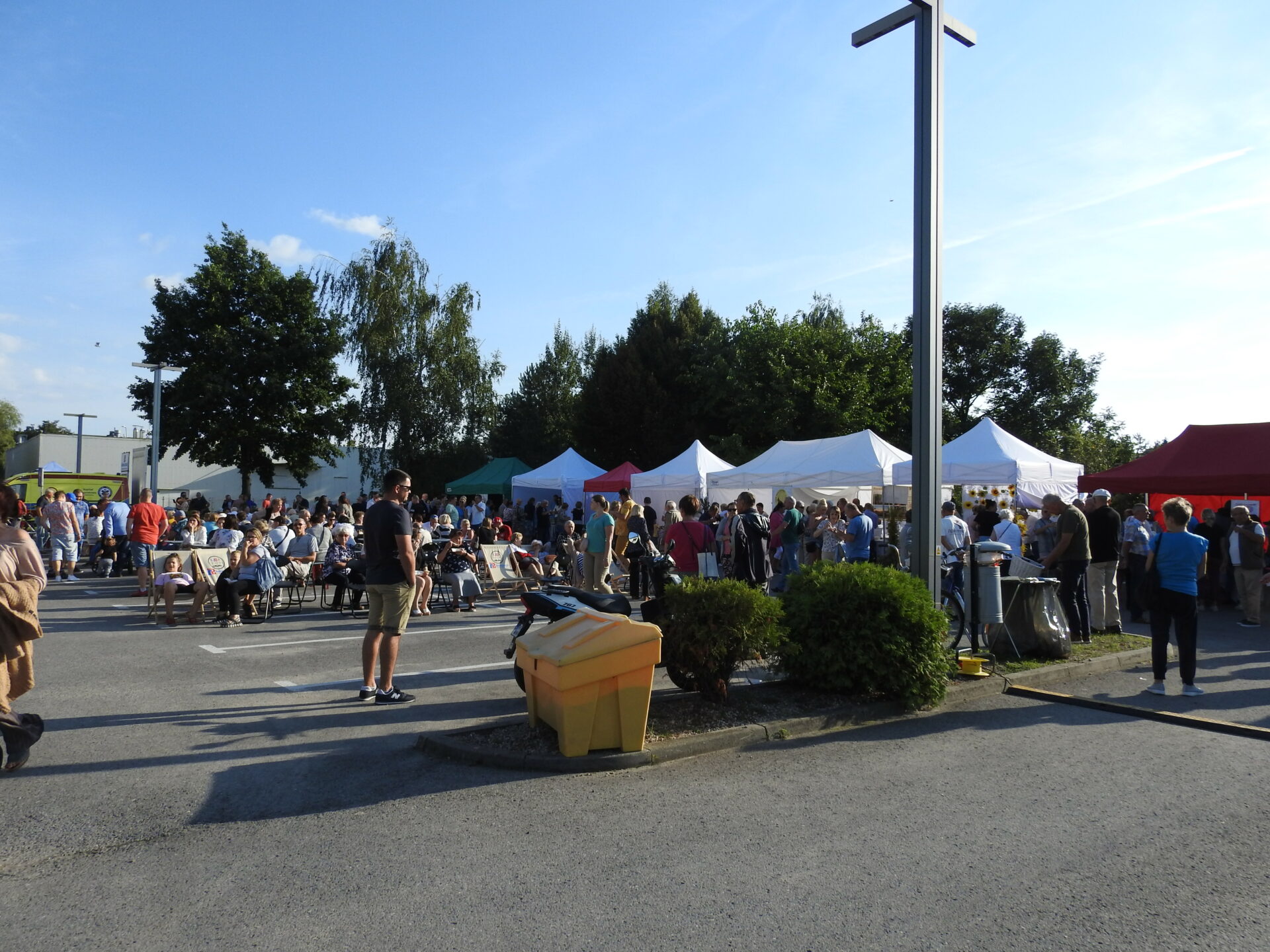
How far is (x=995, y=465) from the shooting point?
18.1 metres

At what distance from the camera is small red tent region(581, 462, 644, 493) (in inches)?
1019

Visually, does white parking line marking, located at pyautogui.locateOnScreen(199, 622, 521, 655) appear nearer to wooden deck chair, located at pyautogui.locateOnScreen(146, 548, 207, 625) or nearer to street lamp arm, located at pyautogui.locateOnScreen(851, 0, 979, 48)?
wooden deck chair, located at pyautogui.locateOnScreen(146, 548, 207, 625)

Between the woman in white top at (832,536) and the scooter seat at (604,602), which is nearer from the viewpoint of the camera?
the scooter seat at (604,602)

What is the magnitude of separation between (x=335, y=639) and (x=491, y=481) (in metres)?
22.0

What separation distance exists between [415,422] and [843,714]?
3094 centimetres

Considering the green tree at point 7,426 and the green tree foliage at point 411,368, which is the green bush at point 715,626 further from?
the green tree at point 7,426

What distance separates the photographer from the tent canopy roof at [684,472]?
907 inches

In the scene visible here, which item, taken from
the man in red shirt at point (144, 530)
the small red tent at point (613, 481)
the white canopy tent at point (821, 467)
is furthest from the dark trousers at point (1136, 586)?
the man in red shirt at point (144, 530)

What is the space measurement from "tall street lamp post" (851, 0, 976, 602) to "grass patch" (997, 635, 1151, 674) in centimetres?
122

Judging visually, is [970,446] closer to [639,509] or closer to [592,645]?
[639,509]

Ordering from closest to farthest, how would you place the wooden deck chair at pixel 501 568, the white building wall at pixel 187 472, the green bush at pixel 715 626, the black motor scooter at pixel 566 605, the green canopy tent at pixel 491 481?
1. the green bush at pixel 715 626
2. the black motor scooter at pixel 566 605
3. the wooden deck chair at pixel 501 568
4. the green canopy tent at pixel 491 481
5. the white building wall at pixel 187 472

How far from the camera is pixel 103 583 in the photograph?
17.5m

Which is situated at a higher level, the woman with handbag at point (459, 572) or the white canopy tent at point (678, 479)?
the white canopy tent at point (678, 479)

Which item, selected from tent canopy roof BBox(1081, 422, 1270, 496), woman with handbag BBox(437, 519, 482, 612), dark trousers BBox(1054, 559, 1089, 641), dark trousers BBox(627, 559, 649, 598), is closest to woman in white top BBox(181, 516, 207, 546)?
woman with handbag BBox(437, 519, 482, 612)
